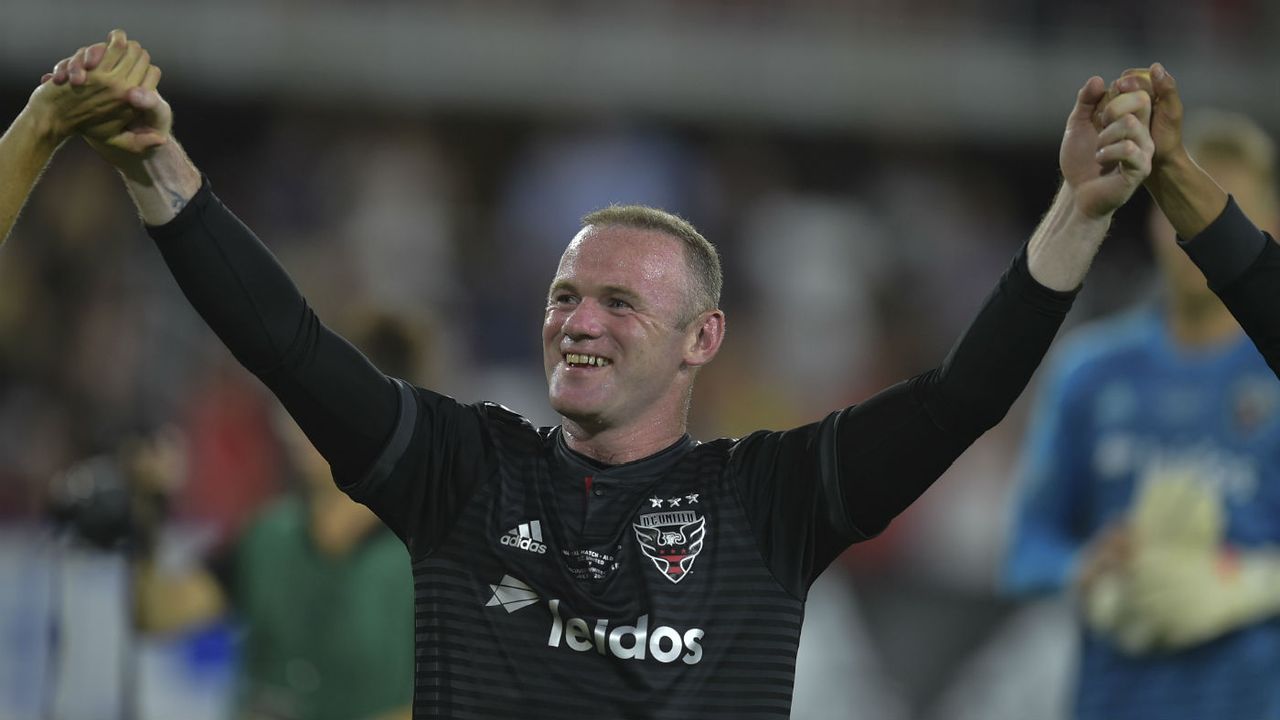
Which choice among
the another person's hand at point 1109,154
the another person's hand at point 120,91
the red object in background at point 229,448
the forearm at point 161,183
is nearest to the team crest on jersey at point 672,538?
the another person's hand at point 1109,154

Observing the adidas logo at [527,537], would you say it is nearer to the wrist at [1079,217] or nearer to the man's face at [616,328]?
the man's face at [616,328]

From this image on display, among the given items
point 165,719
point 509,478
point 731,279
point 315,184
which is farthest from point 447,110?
point 509,478

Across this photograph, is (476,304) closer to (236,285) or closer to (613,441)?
(613,441)

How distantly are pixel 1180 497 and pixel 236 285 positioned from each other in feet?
10.0

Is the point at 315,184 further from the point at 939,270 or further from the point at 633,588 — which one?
the point at 633,588

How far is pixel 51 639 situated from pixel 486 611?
2.42 meters

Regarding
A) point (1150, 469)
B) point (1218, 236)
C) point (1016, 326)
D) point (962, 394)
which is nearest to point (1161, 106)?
point (1218, 236)

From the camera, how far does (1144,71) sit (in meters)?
3.41

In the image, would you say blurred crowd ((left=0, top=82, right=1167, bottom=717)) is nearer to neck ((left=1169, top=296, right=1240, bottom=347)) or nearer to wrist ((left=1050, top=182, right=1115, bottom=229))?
neck ((left=1169, top=296, right=1240, bottom=347))

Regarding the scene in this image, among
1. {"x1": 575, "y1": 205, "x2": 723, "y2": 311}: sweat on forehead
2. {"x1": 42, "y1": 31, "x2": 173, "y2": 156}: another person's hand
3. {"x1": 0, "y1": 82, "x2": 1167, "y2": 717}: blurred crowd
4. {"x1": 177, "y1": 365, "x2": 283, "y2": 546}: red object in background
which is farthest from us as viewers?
{"x1": 177, "y1": 365, "x2": 283, "y2": 546}: red object in background

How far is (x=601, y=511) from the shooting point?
139 inches

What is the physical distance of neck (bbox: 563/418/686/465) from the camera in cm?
364

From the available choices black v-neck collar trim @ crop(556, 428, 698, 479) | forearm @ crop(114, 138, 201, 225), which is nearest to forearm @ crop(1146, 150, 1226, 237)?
black v-neck collar trim @ crop(556, 428, 698, 479)

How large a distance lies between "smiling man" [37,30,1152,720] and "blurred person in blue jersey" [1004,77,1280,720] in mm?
1918
